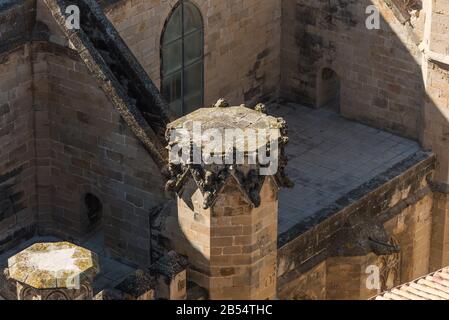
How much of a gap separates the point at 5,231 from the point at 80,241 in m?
1.98

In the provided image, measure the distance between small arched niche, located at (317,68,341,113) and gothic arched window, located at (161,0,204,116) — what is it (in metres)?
4.30

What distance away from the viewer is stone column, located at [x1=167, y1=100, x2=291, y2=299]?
4175cm

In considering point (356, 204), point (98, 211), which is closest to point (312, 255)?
point (356, 204)

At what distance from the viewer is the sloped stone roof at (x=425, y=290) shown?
4119 cm

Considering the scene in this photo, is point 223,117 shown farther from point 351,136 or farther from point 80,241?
point 351,136

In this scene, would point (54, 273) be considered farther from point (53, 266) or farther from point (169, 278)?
point (169, 278)

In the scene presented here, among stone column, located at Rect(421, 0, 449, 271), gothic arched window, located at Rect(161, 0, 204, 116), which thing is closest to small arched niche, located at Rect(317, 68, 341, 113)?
stone column, located at Rect(421, 0, 449, 271)

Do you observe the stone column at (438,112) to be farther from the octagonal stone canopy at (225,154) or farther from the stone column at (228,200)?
the octagonal stone canopy at (225,154)

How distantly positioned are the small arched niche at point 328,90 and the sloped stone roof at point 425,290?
43.6ft

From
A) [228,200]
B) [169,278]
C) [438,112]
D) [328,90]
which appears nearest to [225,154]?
[228,200]

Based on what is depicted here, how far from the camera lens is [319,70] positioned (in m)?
54.8

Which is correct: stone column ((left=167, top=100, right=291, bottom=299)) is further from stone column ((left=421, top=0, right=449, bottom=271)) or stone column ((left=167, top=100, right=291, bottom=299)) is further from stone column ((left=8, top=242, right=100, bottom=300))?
stone column ((left=421, top=0, right=449, bottom=271))

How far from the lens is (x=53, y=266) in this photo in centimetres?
3878

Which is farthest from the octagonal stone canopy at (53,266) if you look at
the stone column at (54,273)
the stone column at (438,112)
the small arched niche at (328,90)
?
the small arched niche at (328,90)
